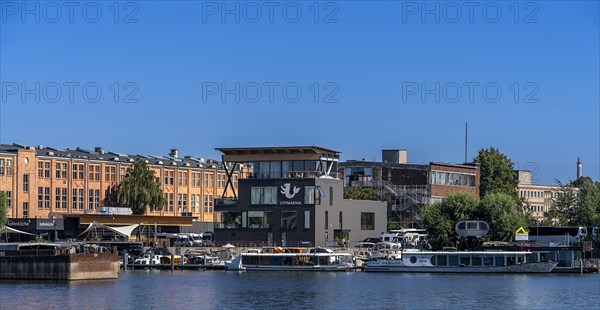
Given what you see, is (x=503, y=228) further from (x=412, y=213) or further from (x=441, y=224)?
(x=412, y=213)

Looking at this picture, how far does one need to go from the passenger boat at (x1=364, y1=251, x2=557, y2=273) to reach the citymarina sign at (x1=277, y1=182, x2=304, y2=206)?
18.4 meters

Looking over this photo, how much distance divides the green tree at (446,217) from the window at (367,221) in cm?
1230

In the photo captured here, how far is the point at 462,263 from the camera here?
14638 cm

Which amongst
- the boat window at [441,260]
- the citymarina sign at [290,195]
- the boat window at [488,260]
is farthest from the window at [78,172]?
the boat window at [488,260]

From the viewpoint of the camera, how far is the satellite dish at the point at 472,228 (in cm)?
15925

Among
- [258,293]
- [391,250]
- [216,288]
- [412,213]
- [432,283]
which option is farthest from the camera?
[412,213]

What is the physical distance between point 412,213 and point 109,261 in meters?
80.2

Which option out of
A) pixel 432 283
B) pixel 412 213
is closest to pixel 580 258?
pixel 432 283

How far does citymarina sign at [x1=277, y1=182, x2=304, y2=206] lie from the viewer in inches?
6442

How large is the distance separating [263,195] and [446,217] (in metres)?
26.0

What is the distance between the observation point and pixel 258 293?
110 meters

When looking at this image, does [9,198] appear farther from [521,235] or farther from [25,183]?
[521,235]

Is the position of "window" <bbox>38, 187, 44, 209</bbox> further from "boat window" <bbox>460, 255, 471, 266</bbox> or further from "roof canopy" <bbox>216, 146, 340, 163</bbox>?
"boat window" <bbox>460, 255, 471, 266</bbox>

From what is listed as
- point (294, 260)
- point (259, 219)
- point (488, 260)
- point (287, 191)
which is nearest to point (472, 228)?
point (488, 260)
